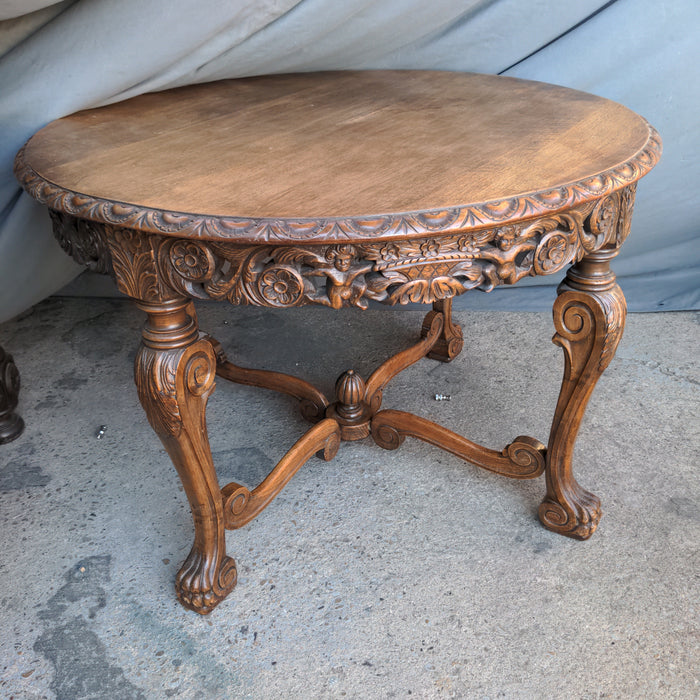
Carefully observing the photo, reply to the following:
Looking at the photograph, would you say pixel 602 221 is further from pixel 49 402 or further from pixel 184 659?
pixel 49 402

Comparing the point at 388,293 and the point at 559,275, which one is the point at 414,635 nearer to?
the point at 388,293

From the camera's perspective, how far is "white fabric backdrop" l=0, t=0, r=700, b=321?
1430 millimetres

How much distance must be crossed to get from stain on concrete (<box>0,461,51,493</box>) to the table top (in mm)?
765

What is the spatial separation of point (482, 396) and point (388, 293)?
0.95m

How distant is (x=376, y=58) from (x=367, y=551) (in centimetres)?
115

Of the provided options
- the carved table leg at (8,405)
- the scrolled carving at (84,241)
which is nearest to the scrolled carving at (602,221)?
the scrolled carving at (84,241)

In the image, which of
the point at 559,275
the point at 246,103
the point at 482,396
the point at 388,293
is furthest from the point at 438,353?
the point at 388,293

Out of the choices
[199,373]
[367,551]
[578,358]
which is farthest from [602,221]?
[367,551]

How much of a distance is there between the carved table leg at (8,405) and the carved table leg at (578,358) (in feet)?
4.09

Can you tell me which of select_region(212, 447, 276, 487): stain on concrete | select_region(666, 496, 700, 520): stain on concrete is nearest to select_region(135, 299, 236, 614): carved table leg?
select_region(212, 447, 276, 487): stain on concrete

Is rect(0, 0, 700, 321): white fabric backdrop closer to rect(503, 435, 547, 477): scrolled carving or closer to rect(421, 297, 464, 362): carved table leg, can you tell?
rect(421, 297, 464, 362): carved table leg

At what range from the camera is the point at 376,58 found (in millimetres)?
1758

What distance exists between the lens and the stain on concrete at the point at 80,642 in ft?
3.94

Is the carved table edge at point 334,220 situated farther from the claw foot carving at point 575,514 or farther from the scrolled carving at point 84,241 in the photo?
the claw foot carving at point 575,514
